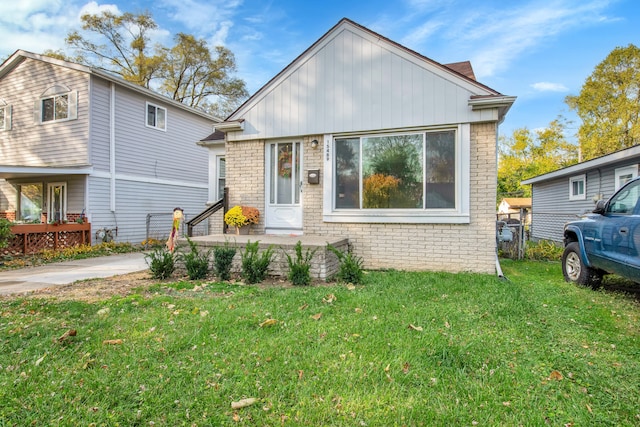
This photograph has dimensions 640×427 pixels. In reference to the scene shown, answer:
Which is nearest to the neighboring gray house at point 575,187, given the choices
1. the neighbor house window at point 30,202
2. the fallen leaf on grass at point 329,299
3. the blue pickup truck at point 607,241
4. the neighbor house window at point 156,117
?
the blue pickup truck at point 607,241

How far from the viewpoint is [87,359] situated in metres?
2.79

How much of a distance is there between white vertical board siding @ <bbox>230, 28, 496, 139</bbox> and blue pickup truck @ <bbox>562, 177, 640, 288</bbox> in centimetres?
235

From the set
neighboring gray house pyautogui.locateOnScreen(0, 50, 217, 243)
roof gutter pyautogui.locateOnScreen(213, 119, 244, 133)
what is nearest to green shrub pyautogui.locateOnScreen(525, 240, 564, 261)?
roof gutter pyautogui.locateOnScreen(213, 119, 244, 133)

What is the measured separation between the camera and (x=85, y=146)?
1153cm

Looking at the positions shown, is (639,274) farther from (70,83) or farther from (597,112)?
(597,112)

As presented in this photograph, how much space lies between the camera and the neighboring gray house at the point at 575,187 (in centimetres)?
1057

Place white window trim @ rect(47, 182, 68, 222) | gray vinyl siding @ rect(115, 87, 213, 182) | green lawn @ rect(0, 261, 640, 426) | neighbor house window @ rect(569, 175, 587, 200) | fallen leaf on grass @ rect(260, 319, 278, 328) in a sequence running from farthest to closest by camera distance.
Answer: neighbor house window @ rect(569, 175, 587, 200), gray vinyl siding @ rect(115, 87, 213, 182), white window trim @ rect(47, 182, 68, 222), fallen leaf on grass @ rect(260, 319, 278, 328), green lawn @ rect(0, 261, 640, 426)

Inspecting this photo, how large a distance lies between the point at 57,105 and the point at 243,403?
48.2 feet

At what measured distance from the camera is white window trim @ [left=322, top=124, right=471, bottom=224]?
641 centimetres

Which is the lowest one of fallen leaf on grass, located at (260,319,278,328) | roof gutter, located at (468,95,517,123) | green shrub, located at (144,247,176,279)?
fallen leaf on grass, located at (260,319,278,328)

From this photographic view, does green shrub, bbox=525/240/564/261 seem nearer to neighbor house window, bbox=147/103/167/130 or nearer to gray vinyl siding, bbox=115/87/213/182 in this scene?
gray vinyl siding, bbox=115/87/213/182

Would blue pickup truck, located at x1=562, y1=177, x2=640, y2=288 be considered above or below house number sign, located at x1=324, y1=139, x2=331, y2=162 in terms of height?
below

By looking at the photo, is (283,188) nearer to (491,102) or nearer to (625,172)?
(491,102)

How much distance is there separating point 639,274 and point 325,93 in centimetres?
608
